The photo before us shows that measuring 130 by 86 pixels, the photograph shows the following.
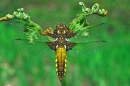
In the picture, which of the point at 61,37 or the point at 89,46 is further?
the point at 89,46

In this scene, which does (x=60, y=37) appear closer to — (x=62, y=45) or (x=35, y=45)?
(x=62, y=45)

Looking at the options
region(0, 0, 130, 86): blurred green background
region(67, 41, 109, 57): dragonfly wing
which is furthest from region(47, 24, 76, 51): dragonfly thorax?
region(0, 0, 130, 86): blurred green background

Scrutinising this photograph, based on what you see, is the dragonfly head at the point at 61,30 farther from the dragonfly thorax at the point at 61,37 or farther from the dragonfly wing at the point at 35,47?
the dragonfly wing at the point at 35,47

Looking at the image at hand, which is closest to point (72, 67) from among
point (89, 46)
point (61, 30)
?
point (89, 46)

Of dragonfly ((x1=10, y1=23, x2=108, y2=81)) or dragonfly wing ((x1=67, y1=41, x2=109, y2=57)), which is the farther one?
dragonfly wing ((x1=67, y1=41, x2=109, y2=57))

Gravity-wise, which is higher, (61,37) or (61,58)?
(61,37)

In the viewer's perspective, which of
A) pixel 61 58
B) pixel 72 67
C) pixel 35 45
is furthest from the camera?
pixel 72 67

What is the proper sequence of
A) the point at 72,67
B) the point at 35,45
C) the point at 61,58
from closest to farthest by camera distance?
the point at 61,58 → the point at 35,45 → the point at 72,67

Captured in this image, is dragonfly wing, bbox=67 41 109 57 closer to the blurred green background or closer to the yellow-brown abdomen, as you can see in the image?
the yellow-brown abdomen
